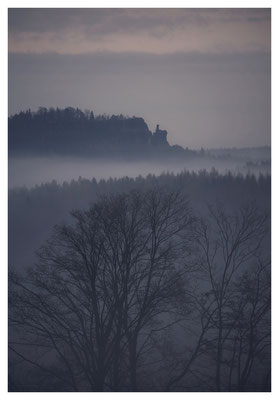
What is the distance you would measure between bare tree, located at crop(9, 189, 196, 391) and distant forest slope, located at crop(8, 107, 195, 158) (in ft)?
8.32

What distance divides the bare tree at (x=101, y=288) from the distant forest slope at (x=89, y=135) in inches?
99.8

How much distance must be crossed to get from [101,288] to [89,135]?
4.82 metres

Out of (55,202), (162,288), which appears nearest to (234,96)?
(162,288)

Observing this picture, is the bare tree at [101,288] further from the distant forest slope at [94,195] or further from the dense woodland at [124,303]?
the distant forest slope at [94,195]

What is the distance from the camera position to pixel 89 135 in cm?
1111

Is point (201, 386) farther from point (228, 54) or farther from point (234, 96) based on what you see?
point (228, 54)

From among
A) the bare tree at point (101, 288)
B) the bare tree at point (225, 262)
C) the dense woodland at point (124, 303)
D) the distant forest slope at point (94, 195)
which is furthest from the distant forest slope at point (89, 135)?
the bare tree at point (101, 288)

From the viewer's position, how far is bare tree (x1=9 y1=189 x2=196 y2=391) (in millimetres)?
7254

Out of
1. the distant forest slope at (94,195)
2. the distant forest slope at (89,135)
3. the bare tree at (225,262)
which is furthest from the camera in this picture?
the distant forest slope at (89,135)

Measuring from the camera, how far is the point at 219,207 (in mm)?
10609

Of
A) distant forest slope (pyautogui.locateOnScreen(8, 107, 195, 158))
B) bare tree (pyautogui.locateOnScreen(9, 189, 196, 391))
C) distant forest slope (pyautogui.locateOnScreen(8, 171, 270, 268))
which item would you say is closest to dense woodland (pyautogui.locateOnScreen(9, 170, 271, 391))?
bare tree (pyautogui.locateOnScreen(9, 189, 196, 391))

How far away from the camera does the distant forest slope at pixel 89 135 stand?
9849 mm

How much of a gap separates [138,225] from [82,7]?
4.11m

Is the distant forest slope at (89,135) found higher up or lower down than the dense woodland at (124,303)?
higher up
